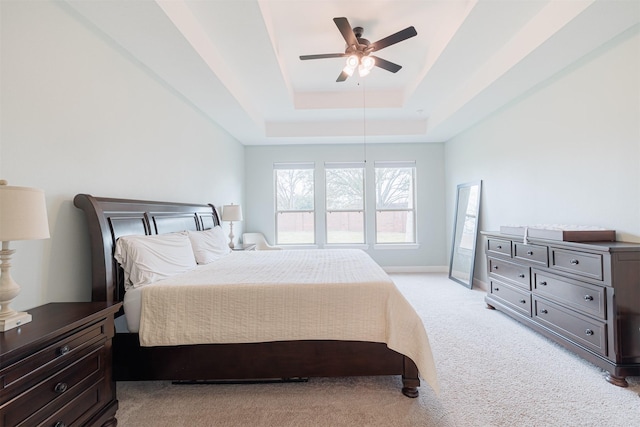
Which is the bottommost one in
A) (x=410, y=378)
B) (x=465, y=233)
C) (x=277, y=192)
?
(x=410, y=378)

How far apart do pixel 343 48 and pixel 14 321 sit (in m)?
3.46

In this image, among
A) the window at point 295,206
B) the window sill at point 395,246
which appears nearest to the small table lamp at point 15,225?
the window at point 295,206

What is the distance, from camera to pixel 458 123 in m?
4.45

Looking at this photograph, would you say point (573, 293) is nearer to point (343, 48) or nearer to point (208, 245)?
point (343, 48)

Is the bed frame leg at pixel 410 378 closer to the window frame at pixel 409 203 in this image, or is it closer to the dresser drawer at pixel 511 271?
the dresser drawer at pixel 511 271

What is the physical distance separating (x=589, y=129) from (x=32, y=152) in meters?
4.25

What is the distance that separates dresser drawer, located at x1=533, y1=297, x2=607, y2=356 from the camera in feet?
6.78

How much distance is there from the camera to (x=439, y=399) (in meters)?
1.82

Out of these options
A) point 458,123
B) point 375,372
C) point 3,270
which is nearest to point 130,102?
point 3,270

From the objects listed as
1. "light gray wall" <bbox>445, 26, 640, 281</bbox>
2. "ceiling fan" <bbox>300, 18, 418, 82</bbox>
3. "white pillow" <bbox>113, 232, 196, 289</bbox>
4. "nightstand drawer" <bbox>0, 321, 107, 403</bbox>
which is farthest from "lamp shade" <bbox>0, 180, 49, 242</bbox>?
"light gray wall" <bbox>445, 26, 640, 281</bbox>

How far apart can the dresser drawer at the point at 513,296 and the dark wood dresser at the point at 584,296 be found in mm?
10

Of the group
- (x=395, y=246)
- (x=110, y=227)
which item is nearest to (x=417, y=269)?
(x=395, y=246)

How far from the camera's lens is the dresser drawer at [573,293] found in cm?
208

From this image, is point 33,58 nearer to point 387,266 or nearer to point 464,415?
point 464,415
